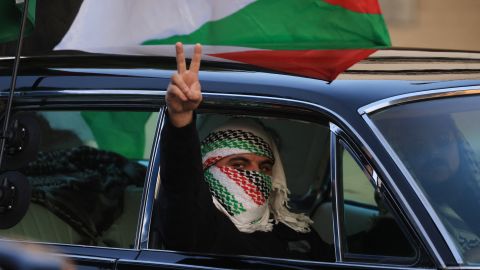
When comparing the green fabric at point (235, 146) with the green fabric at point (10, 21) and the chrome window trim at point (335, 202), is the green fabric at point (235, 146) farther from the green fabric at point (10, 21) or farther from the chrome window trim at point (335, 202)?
the green fabric at point (10, 21)

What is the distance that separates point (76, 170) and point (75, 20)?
2.83 feet

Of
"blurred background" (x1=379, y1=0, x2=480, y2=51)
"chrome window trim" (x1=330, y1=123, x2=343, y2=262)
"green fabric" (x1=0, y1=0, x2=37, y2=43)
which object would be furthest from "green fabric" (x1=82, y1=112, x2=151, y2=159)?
"blurred background" (x1=379, y1=0, x2=480, y2=51)

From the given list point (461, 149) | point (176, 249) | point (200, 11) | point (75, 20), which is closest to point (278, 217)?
point (176, 249)

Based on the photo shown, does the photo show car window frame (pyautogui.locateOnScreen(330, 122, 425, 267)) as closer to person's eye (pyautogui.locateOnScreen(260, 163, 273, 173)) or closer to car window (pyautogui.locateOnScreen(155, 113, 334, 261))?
car window (pyautogui.locateOnScreen(155, 113, 334, 261))

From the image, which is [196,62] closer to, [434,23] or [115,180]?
[115,180]

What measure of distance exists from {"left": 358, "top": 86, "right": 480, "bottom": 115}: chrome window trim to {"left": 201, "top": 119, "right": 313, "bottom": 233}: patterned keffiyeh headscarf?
1.84ft

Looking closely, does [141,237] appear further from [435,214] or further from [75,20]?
[75,20]

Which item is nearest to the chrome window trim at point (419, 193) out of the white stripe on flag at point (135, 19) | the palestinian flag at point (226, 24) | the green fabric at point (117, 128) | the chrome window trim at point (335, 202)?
the chrome window trim at point (335, 202)

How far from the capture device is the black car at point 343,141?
10.1 ft

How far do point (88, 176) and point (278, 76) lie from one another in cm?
173

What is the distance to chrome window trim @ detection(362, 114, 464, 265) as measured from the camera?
118 inches

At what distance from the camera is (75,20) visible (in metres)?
4.41

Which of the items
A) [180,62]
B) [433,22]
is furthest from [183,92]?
[433,22]

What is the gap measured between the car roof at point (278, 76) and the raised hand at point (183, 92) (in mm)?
210
